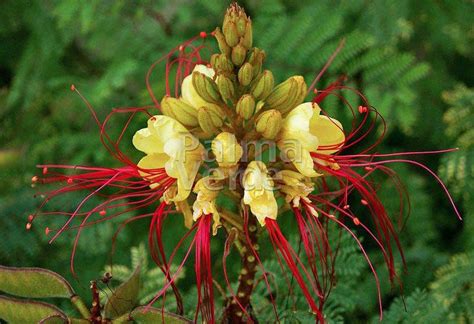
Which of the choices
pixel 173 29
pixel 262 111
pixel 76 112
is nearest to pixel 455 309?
pixel 262 111

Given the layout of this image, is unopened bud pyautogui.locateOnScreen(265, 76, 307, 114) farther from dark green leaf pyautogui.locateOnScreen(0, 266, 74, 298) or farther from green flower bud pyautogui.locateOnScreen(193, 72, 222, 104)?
dark green leaf pyautogui.locateOnScreen(0, 266, 74, 298)

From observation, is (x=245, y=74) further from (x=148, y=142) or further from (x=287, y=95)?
(x=148, y=142)

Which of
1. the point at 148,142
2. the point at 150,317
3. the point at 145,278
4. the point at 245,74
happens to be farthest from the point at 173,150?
the point at 145,278

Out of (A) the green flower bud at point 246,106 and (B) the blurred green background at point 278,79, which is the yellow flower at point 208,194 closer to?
(A) the green flower bud at point 246,106

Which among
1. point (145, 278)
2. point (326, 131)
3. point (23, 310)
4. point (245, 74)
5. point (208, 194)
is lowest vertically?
point (145, 278)

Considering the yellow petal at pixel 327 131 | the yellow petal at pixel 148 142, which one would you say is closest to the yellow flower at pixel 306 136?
the yellow petal at pixel 327 131

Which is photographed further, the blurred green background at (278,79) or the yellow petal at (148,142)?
the blurred green background at (278,79)
